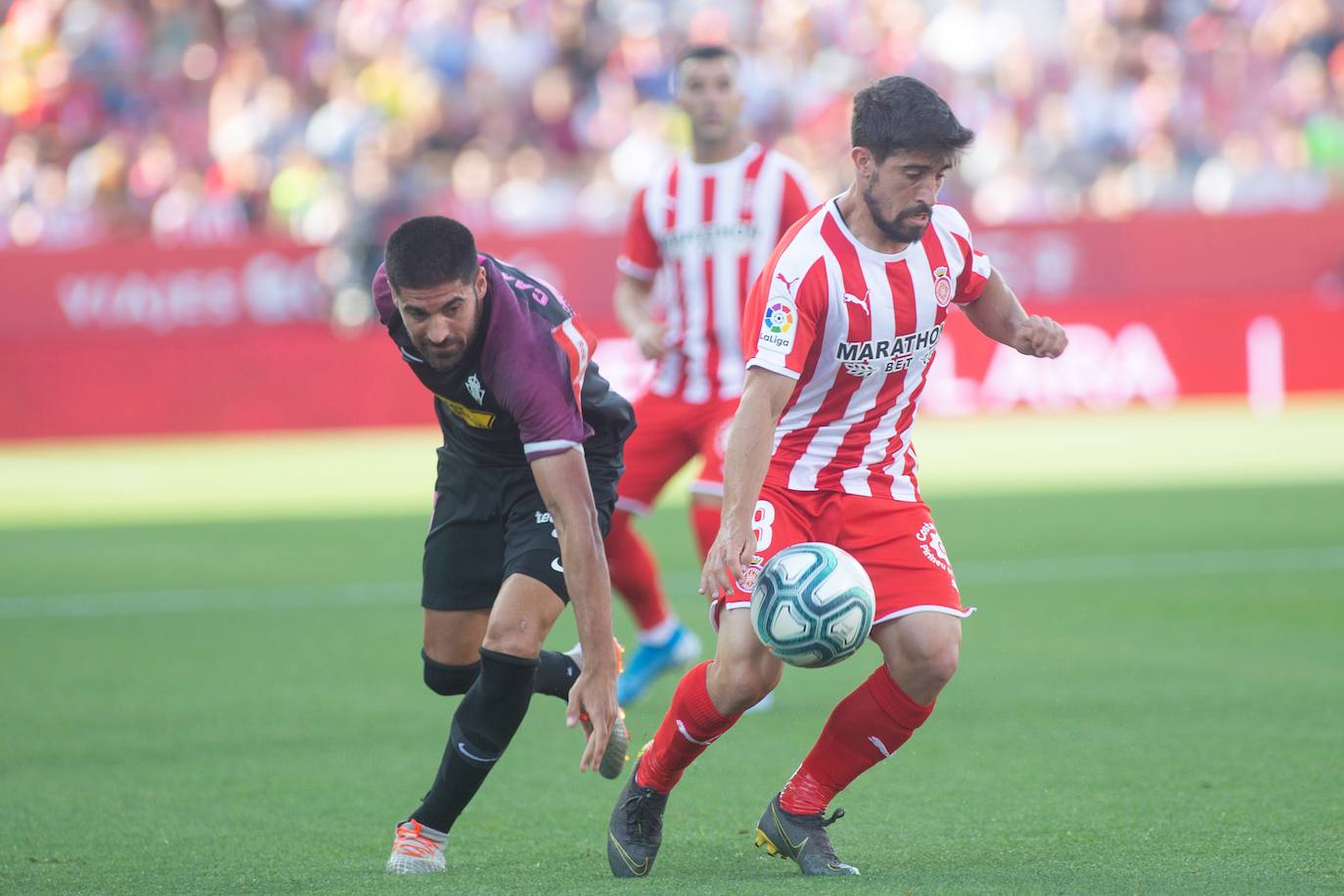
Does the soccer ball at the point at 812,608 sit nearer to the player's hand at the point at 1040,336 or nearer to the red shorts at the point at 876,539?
the red shorts at the point at 876,539

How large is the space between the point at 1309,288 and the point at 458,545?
17178 mm

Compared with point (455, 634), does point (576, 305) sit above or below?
above

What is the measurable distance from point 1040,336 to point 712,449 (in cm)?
229

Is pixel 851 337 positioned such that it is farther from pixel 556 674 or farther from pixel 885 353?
pixel 556 674

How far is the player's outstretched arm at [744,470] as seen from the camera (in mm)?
4582

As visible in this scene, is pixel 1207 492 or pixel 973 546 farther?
pixel 1207 492

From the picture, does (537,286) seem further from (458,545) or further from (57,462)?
(57,462)

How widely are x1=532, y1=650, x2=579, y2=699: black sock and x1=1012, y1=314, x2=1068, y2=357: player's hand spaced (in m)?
1.63

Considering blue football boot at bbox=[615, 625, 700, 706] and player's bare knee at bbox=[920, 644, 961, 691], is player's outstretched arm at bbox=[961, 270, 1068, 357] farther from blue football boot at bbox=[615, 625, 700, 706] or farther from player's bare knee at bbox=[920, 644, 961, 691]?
blue football boot at bbox=[615, 625, 700, 706]

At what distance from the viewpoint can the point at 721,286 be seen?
7.57 m

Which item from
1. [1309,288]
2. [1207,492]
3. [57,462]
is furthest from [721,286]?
[1309,288]

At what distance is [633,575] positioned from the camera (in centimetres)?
753

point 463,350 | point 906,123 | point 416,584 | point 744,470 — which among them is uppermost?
point 906,123

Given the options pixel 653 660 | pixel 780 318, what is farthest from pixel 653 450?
pixel 780 318
